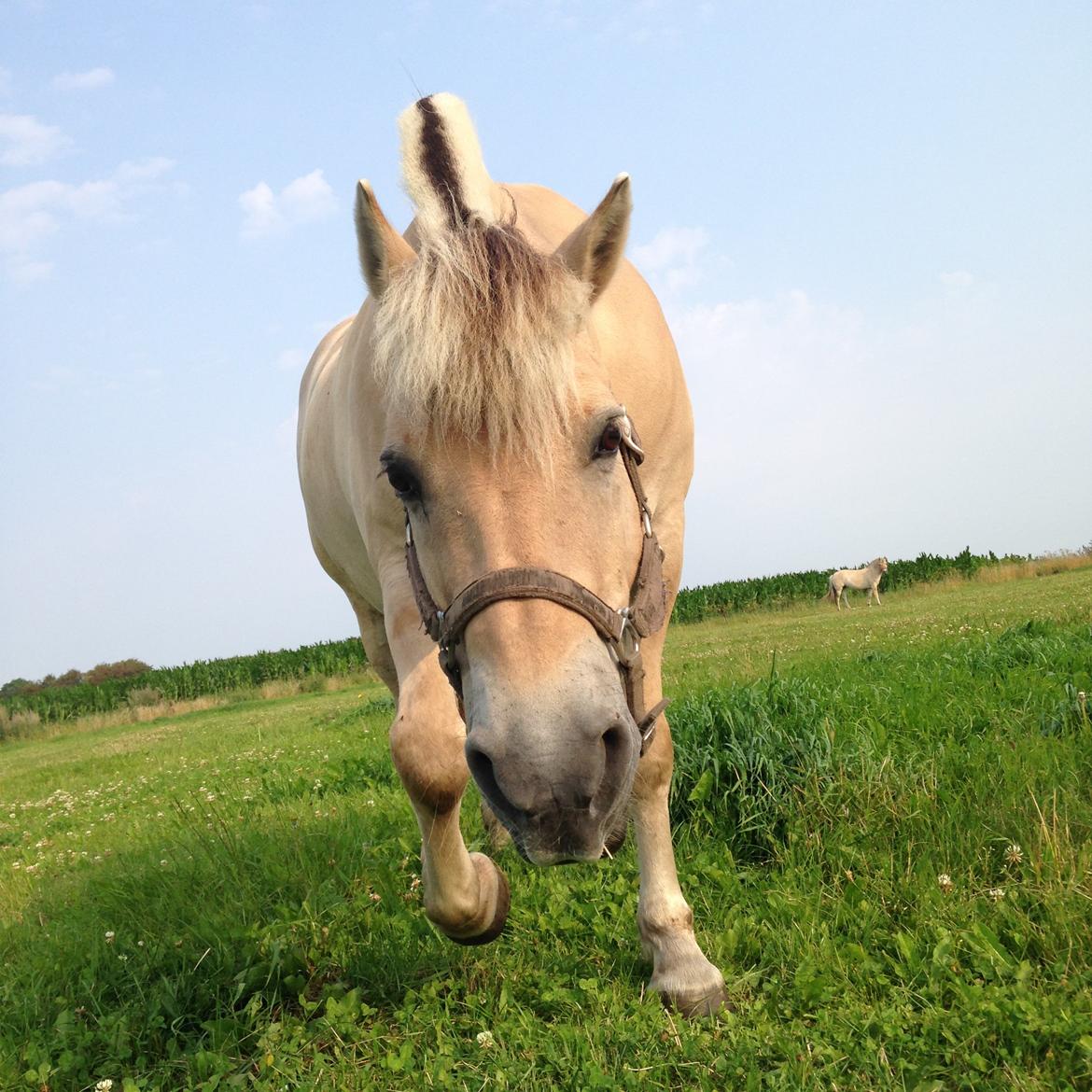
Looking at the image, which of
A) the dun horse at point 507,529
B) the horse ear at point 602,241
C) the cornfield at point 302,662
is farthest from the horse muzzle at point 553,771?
the cornfield at point 302,662

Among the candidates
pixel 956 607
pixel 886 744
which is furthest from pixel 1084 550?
pixel 886 744

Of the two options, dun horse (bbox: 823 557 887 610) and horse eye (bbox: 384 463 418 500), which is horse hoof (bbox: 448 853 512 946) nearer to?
horse eye (bbox: 384 463 418 500)

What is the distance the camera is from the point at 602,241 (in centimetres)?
262

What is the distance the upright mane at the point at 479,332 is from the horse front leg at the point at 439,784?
2.99 ft

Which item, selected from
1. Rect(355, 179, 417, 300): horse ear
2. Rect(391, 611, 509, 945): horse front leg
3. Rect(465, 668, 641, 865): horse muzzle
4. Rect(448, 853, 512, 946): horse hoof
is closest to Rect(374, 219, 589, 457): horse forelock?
Rect(355, 179, 417, 300): horse ear

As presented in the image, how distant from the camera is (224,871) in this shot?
386 centimetres

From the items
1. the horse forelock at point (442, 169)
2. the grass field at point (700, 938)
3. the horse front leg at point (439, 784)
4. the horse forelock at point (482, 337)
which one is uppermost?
the horse forelock at point (442, 169)

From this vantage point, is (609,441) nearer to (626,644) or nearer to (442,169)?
(626,644)

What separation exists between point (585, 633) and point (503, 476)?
1.45 ft

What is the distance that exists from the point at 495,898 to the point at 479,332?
1.84 metres

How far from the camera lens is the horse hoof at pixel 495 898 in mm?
2865

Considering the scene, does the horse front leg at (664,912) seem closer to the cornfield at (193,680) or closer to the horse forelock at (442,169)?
the horse forelock at (442,169)

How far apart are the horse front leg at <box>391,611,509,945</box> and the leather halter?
1.06 feet

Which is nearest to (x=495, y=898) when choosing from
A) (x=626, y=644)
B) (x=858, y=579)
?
(x=626, y=644)
